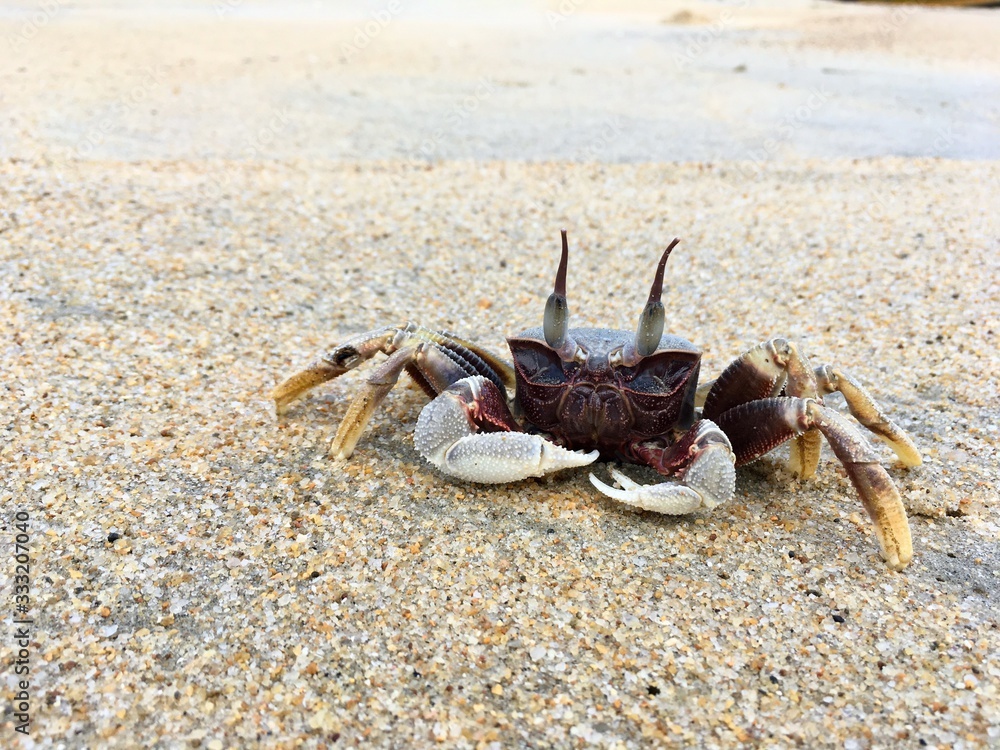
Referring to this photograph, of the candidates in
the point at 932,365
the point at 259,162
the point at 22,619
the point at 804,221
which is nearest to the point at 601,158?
the point at 804,221

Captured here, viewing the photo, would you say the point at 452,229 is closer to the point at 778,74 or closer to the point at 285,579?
the point at 285,579

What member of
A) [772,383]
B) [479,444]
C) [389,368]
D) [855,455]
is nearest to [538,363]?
[479,444]

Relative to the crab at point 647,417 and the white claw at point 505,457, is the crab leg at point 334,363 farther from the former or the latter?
the white claw at point 505,457

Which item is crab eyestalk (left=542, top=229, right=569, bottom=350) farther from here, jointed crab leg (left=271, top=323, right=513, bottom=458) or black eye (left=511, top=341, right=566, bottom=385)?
jointed crab leg (left=271, top=323, right=513, bottom=458)

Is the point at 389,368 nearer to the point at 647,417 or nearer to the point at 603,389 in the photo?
the point at 603,389

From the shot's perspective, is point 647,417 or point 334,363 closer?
point 647,417

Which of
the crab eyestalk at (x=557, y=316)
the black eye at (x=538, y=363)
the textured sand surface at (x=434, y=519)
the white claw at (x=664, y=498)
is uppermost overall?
the crab eyestalk at (x=557, y=316)

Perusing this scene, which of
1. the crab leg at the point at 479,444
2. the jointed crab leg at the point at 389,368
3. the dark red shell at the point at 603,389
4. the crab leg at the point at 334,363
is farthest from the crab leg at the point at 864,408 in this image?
the crab leg at the point at 334,363
